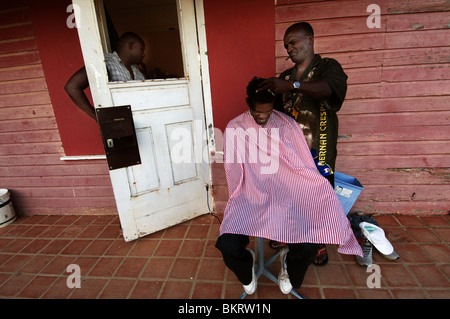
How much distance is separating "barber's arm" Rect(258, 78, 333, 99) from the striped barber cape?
0.91 feet

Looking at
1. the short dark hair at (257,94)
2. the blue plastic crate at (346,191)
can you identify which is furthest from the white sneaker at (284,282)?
the short dark hair at (257,94)

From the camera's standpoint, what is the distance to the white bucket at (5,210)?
120 inches

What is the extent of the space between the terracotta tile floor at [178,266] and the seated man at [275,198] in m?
0.44

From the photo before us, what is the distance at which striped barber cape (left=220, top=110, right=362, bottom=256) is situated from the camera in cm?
155

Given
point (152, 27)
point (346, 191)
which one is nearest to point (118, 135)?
point (346, 191)

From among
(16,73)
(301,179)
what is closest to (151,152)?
Answer: (301,179)

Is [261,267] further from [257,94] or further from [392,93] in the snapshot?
[392,93]

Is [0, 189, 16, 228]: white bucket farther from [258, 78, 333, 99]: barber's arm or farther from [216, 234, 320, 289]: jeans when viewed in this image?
[258, 78, 333, 99]: barber's arm

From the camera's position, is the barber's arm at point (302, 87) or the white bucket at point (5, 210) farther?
the white bucket at point (5, 210)

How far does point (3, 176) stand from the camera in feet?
10.6

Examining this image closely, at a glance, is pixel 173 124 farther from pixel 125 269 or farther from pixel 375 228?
pixel 375 228

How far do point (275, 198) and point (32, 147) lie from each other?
10.0 ft

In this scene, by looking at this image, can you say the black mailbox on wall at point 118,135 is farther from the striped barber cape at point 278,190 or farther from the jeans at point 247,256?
the jeans at point 247,256

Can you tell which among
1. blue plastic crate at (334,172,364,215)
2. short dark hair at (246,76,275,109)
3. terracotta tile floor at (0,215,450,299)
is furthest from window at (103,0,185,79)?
blue plastic crate at (334,172,364,215)
